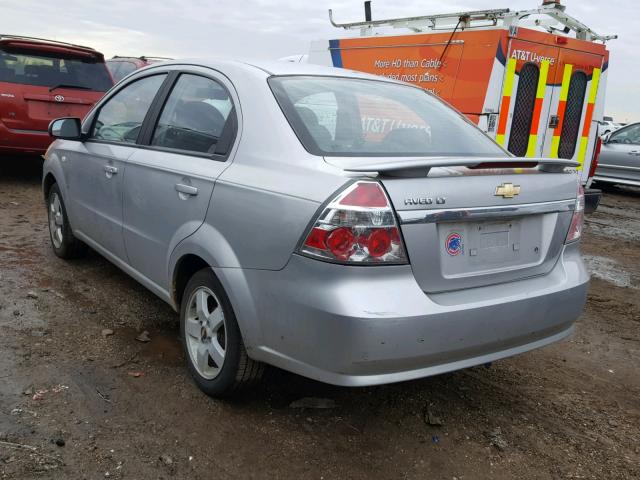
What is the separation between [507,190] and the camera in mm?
2592

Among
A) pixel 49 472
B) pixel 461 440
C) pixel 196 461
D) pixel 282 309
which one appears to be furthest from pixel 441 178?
pixel 49 472

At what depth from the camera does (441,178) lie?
8.07 ft

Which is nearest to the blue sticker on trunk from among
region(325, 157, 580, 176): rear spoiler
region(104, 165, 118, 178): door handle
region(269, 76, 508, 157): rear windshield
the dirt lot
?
region(325, 157, 580, 176): rear spoiler

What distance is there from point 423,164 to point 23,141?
270 inches

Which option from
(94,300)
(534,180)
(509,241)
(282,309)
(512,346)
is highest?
(534,180)

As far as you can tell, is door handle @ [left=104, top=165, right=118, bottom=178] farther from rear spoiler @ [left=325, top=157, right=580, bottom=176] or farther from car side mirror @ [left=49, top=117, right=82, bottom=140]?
rear spoiler @ [left=325, top=157, right=580, bottom=176]

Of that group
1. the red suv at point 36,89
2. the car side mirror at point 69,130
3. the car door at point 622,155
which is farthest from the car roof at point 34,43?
the car door at point 622,155

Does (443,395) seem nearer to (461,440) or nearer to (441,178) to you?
(461,440)

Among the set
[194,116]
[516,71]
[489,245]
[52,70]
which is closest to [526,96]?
[516,71]

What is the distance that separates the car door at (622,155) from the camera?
11438 millimetres

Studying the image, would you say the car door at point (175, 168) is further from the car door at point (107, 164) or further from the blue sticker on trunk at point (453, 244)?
the blue sticker on trunk at point (453, 244)

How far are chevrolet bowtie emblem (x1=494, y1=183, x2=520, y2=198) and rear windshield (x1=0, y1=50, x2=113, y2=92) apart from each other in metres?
7.04

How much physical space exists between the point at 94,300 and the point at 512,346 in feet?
9.44

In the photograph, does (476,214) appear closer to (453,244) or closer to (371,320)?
(453,244)
